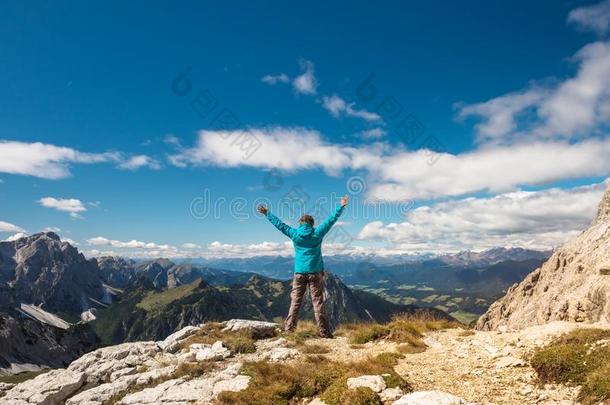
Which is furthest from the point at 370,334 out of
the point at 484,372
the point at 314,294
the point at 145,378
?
the point at 145,378

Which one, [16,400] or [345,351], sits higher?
[345,351]

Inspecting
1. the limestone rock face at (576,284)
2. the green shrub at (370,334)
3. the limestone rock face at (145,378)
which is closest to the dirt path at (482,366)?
the green shrub at (370,334)

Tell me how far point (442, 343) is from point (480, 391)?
559 centimetres

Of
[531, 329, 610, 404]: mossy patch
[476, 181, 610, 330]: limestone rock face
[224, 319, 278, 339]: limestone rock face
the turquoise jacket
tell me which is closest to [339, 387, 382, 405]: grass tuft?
[531, 329, 610, 404]: mossy patch

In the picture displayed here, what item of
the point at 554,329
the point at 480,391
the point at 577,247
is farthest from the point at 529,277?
the point at 480,391

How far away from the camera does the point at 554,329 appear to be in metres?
14.0

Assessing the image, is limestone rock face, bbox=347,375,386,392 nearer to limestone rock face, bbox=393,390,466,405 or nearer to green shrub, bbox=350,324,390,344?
limestone rock face, bbox=393,390,466,405

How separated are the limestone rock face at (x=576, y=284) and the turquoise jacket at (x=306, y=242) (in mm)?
8880

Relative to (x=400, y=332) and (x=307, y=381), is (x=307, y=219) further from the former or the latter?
(x=307, y=381)

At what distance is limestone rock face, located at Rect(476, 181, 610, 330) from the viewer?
56.0 feet

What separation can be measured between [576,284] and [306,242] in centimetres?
3598

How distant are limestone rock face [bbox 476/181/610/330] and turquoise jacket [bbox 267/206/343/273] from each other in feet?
29.1

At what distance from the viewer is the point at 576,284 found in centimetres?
3969

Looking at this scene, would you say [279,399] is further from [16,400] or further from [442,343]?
[16,400]
